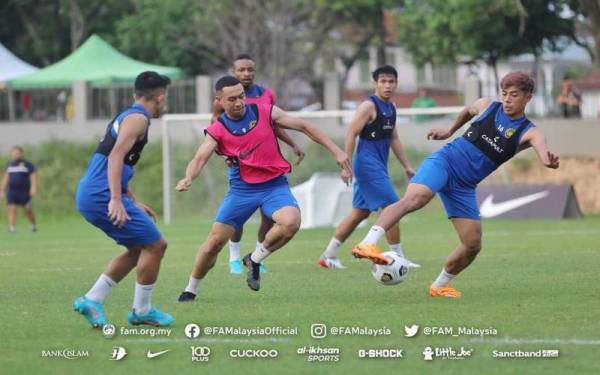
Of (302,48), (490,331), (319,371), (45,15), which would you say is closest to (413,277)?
(490,331)

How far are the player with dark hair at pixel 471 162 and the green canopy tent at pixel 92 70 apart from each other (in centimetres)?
2425

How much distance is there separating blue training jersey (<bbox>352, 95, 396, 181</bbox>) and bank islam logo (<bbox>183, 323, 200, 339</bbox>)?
5955 mm

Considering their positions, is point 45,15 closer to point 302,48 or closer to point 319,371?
point 302,48

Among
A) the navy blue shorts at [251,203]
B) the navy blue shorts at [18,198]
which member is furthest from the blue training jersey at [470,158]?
the navy blue shorts at [18,198]

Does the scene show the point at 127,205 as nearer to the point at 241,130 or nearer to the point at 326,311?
the point at 326,311

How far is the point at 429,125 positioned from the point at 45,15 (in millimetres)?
22705

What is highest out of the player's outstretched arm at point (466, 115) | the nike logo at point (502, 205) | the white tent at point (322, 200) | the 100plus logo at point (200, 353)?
the player's outstretched arm at point (466, 115)

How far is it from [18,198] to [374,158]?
16.3 m

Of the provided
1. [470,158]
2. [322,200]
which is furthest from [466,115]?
[322,200]

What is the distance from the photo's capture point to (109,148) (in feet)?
33.4

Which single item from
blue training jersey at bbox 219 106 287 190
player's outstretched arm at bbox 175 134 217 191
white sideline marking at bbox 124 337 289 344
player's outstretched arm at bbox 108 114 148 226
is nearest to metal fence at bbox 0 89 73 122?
blue training jersey at bbox 219 106 287 190

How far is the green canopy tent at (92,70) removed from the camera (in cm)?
3594

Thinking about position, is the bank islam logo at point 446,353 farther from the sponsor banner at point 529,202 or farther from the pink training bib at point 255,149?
the sponsor banner at point 529,202

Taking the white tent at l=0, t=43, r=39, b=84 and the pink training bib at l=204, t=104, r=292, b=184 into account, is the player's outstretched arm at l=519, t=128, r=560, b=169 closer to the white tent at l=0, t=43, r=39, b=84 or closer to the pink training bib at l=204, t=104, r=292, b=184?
the pink training bib at l=204, t=104, r=292, b=184
